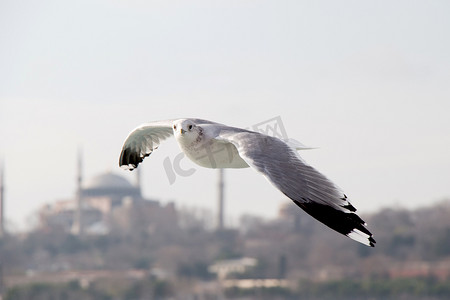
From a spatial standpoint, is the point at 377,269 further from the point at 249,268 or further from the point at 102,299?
the point at 102,299

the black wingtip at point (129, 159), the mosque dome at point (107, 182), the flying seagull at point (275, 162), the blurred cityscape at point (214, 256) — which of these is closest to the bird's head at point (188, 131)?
the flying seagull at point (275, 162)

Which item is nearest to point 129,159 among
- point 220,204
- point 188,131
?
point 188,131

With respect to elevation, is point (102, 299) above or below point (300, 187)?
below

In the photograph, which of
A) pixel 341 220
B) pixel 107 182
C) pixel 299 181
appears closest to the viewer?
pixel 341 220

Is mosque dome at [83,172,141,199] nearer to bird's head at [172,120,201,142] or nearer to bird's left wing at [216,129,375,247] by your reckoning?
bird's head at [172,120,201,142]

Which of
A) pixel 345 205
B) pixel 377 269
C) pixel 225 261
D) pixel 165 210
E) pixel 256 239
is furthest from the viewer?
pixel 165 210

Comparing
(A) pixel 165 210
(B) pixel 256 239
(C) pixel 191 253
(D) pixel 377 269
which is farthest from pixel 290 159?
(A) pixel 165 210

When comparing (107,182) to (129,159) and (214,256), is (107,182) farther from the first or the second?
(129,159)
